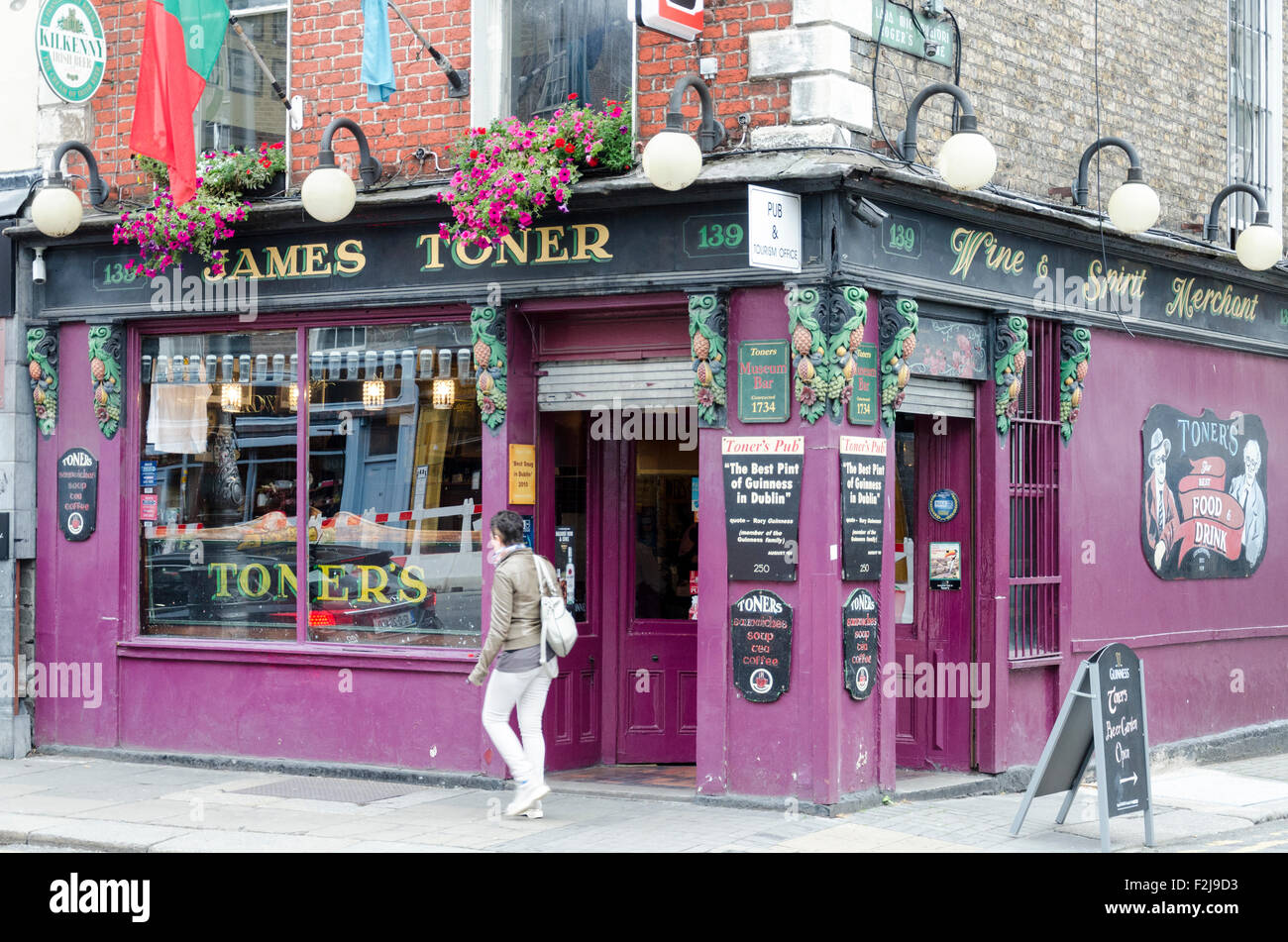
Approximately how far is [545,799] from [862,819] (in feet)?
6.88

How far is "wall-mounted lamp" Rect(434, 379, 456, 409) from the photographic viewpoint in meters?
11.2

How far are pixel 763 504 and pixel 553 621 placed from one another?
150cm

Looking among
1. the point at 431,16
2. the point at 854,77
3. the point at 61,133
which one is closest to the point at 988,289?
the point at 854,77

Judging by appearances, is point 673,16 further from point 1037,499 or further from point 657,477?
point 1037,499

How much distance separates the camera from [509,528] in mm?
9547

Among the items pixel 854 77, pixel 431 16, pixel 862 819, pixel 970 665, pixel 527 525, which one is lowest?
pixel 862 819

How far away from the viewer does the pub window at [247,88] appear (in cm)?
1186

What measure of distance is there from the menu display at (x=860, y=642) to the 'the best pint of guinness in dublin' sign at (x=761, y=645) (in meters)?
0.37

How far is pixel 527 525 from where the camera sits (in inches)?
432

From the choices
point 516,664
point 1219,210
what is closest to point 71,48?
point 516,664

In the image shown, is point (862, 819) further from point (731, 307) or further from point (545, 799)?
point (731, 307)

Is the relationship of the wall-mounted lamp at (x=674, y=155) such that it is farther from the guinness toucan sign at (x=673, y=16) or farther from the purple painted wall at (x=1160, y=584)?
the purple painted wall at (x=1160, y=584)

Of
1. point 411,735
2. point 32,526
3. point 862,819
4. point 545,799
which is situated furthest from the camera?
point 32,526

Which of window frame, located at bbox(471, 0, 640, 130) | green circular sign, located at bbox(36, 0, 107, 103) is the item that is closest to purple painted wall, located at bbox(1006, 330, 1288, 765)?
window frame, located at bbox(471, 0, 640, 130)
